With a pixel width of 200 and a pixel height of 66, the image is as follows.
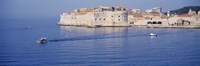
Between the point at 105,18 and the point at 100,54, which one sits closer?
the point at 100,54

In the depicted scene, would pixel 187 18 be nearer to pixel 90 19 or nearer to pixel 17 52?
pixel 90 19

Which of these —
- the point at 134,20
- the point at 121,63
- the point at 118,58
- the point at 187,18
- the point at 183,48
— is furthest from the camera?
the point at 134,20

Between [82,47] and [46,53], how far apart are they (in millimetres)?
1723

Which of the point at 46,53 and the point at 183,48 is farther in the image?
the point at 183,48

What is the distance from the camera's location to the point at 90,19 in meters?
29.0

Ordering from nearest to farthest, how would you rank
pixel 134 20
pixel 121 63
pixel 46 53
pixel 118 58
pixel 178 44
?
1. pixel 121 63
2. pixel 118 58
3. pixel 46 53
4. pixel 178 44
5. pixel 134 20

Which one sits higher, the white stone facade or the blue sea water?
the white stone facade

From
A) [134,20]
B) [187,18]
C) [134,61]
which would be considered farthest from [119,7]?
[134,61]

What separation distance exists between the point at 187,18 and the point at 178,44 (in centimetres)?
1388

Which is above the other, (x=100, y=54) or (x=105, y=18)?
(x=105, y=18)

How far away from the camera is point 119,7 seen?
104 feet

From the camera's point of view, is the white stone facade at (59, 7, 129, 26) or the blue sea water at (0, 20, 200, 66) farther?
the white stone facade at (59, 7, 129, 26)

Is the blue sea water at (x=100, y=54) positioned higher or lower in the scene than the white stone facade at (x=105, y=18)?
lower

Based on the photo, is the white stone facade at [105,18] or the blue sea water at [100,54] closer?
the blue sea water at [100,54]
